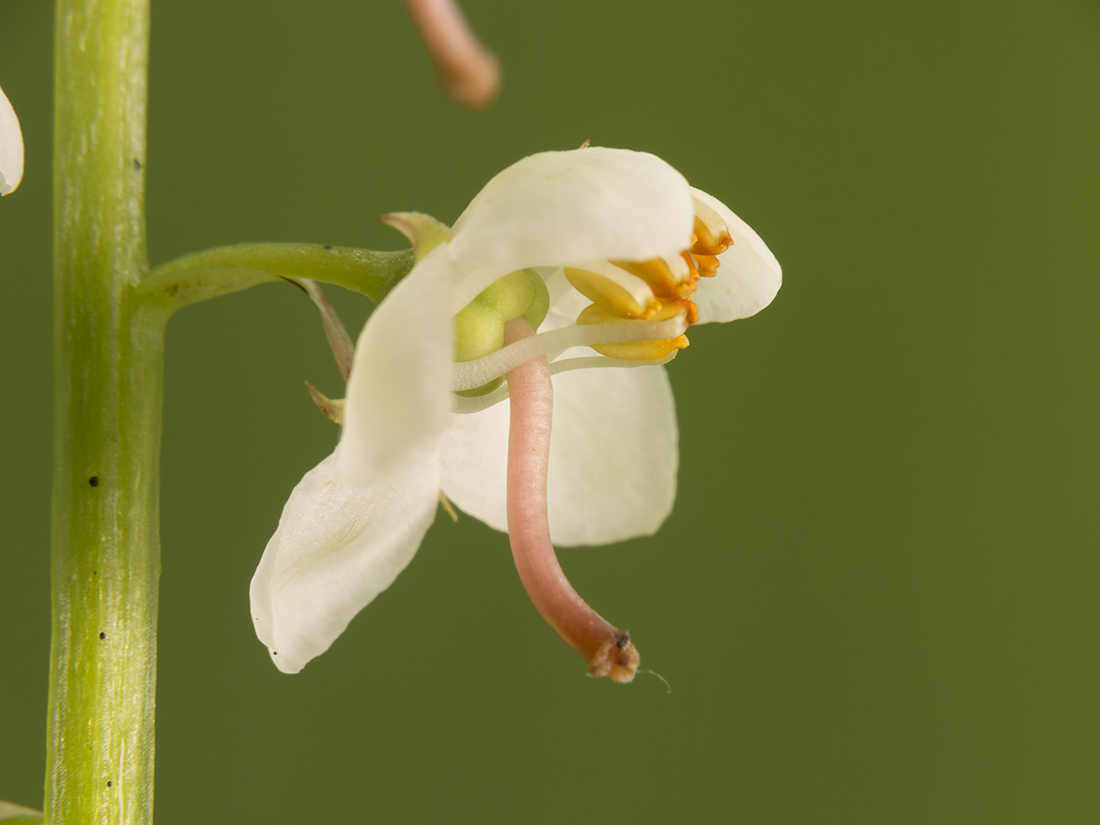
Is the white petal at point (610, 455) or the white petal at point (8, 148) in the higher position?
the white petal at point (8, 148)

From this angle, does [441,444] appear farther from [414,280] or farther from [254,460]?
[254,460]

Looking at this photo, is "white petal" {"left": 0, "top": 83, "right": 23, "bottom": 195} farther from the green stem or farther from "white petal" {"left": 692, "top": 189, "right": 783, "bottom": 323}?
"white petal" {"left": 692, "top": 189, "right": 783, "bottom": 323}

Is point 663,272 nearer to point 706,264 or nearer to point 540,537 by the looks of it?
point 706,264

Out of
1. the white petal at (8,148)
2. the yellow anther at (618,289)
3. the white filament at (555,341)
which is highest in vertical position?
the white petal at (8,148)

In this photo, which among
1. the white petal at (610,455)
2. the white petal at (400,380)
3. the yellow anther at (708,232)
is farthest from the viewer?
the white petal at (610,455)

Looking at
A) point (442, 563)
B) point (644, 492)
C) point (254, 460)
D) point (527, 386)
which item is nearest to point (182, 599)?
point (254, 460)

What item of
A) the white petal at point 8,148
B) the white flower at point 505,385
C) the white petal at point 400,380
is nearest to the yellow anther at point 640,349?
the white flower at point 505,385

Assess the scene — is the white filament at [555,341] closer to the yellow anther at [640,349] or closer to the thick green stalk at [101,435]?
the yellow anther at [640,349]
